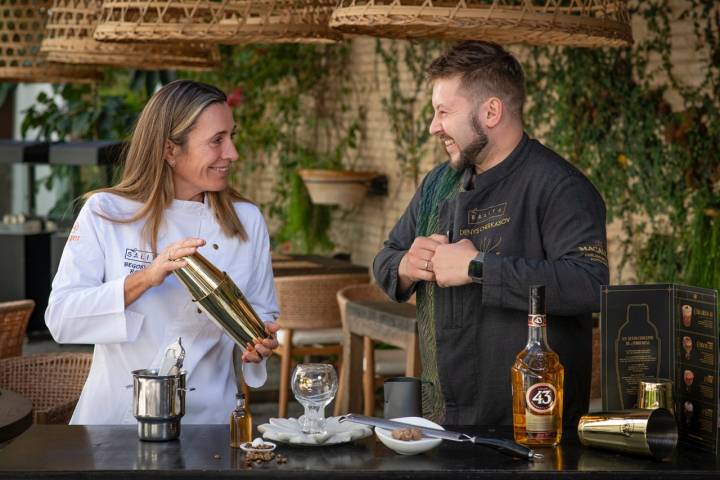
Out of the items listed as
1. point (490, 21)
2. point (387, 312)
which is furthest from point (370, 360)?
point (490, 21)

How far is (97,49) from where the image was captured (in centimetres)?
624

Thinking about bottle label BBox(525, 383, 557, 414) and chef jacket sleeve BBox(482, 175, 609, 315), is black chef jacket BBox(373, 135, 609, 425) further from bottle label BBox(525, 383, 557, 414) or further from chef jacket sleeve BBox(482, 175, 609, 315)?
bottle label BBox(525, 383, 557, 414)

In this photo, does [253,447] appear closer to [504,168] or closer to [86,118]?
[504,168]

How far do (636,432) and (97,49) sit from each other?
428 centimetres

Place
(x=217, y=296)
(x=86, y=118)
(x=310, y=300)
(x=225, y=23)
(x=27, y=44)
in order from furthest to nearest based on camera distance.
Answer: (x=86, y=118)
(x=27, y=44)
(x=310, y=300)
(x=225, y=23)
(x=217, y=296)

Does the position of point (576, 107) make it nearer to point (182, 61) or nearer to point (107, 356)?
point (182, 61)

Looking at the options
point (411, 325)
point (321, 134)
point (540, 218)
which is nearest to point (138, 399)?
point (540, 218)

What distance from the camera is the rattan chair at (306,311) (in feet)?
21.0

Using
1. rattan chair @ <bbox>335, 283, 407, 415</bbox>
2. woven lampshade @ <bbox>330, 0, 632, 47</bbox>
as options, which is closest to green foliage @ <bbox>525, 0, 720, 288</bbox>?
rattan chair @ <bbox>335, 283, 407, 415</bbox>

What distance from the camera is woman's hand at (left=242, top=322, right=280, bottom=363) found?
123 inches

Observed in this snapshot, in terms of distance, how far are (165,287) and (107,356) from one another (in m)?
0.24

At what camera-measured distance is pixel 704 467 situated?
2561 mm

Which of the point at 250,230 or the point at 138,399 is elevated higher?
the point at 250,230

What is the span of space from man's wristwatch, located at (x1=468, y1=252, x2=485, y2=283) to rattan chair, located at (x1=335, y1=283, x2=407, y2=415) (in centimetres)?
261
